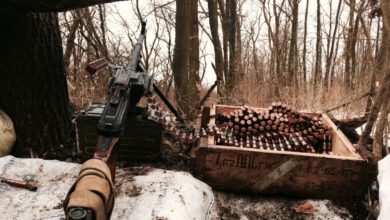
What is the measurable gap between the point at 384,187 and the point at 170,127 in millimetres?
1859

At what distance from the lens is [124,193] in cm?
262

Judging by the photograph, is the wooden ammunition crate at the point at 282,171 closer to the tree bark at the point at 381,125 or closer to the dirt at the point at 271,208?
the dirt at the point at 271,208

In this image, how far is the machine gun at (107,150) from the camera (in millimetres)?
1659

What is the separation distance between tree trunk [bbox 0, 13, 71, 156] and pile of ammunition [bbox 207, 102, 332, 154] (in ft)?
4.85

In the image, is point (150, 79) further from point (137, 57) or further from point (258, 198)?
point (258, 198)

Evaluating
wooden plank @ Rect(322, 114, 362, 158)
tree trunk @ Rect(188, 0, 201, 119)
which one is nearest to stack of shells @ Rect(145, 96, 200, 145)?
wooden plank @ Rect(322, 114, 362, 158)

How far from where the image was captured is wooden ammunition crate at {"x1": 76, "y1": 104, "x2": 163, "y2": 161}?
323 centimetres

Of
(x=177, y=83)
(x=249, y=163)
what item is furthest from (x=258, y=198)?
(x=177, y=83)

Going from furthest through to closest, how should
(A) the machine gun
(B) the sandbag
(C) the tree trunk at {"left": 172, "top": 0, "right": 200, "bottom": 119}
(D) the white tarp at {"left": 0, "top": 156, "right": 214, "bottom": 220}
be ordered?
(C) the tree trunk at {"left": 172, "top": 0, "right": 200, "bottom": 119} < (B) the sandbag < (D) the white tarp at {"left": 0, "top": 156, "right": 214, "bottom": 220} < (A) the machine gun

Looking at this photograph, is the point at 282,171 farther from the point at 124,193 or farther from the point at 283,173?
the point at 124,193

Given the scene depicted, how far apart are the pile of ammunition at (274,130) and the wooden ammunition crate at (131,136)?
0.54 m

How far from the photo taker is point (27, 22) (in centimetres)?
328

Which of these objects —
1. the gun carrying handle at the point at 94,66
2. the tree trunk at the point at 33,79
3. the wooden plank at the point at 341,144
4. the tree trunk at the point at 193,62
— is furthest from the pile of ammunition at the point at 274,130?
→ the tree trunk at the point at 193,62

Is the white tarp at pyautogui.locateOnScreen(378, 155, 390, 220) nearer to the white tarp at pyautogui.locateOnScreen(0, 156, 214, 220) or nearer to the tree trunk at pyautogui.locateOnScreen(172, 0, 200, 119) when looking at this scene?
the white tarp at pyautogui.locateOnScreen(0, 156, 214, 220)
